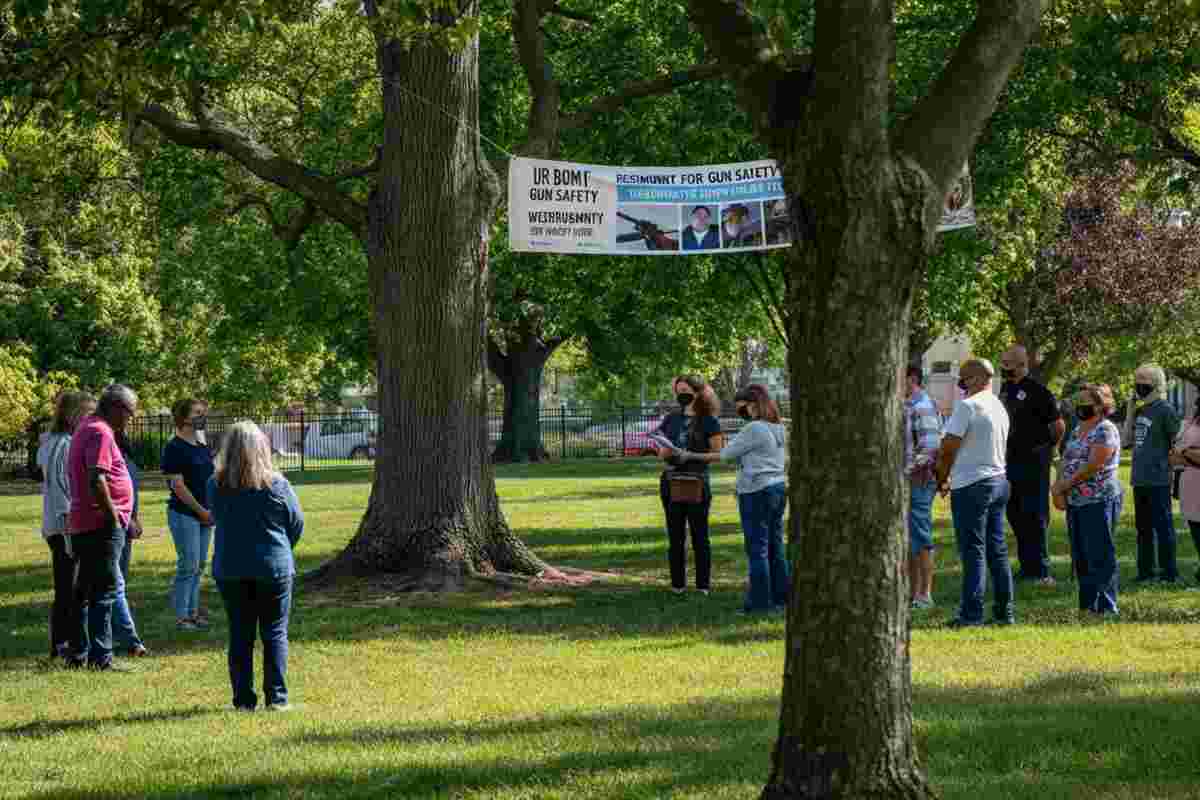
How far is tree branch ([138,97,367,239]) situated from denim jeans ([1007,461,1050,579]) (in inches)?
244

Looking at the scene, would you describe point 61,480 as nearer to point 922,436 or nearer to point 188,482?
point 188,482

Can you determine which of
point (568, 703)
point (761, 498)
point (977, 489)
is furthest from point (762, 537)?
point (568, 703)

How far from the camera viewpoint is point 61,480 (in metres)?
11.1

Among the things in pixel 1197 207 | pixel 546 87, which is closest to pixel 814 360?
pixel 546 87

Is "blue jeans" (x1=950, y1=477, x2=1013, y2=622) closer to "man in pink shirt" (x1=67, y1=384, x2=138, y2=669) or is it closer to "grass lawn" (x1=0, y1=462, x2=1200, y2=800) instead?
"grass lawn" (x1=0, y1=462, x2=1200, y2=800)

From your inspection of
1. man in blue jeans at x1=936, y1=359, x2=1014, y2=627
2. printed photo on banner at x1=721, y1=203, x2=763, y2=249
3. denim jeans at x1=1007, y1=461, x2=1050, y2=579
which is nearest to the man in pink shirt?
man in blue jeans at x1=936, y1=359, x2=1014, y2=627

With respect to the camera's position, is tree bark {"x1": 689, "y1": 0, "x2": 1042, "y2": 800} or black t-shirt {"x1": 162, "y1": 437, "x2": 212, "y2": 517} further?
black t-shirt {"x1": 162, "y1": 437, "x2": 212, "y2": 517}

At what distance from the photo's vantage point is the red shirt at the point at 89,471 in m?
10.7

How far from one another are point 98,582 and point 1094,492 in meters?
6.60

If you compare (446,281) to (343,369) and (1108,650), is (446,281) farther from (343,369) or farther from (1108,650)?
(343,369)

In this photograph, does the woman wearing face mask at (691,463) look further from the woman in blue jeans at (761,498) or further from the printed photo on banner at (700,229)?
the printed photo on banner at (700,229)

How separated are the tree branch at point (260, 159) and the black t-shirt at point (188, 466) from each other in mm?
3623

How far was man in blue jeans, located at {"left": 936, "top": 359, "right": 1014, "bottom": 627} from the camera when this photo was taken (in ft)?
37.4

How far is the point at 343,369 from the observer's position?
51.8 m
